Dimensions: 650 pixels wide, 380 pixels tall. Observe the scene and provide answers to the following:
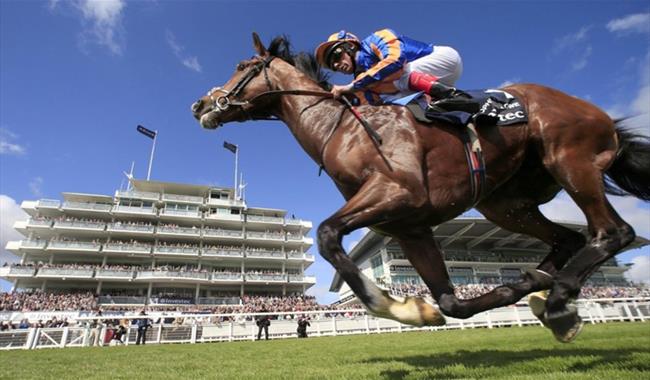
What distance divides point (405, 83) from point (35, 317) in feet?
144

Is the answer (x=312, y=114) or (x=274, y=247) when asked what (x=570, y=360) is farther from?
(x=274, y=247)

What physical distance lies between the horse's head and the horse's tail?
3678 mm

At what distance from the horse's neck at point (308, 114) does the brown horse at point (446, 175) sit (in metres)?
0.01

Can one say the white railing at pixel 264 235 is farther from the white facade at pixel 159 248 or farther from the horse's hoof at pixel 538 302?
the horse's hoof at pixel 538 302

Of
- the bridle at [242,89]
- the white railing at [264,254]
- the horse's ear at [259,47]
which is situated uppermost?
the white railing at [264,254]

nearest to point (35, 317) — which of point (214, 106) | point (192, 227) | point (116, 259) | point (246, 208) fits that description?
point (116, 259)

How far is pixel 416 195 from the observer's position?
293cm

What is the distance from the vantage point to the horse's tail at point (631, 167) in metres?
3.76

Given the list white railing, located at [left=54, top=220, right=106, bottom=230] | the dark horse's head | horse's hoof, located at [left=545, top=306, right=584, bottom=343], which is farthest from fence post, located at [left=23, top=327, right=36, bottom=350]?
white railing, located at [left=54, top=220, right=106, bottom=230]

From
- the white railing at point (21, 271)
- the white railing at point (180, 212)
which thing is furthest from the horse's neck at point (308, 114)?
the white railing at point (180, 212)

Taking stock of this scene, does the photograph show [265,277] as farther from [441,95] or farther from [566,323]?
[566,323]

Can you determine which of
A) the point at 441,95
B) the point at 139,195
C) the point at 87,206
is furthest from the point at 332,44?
the point at 139,195

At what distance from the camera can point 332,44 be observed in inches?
159

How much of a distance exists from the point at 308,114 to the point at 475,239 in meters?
54.0
